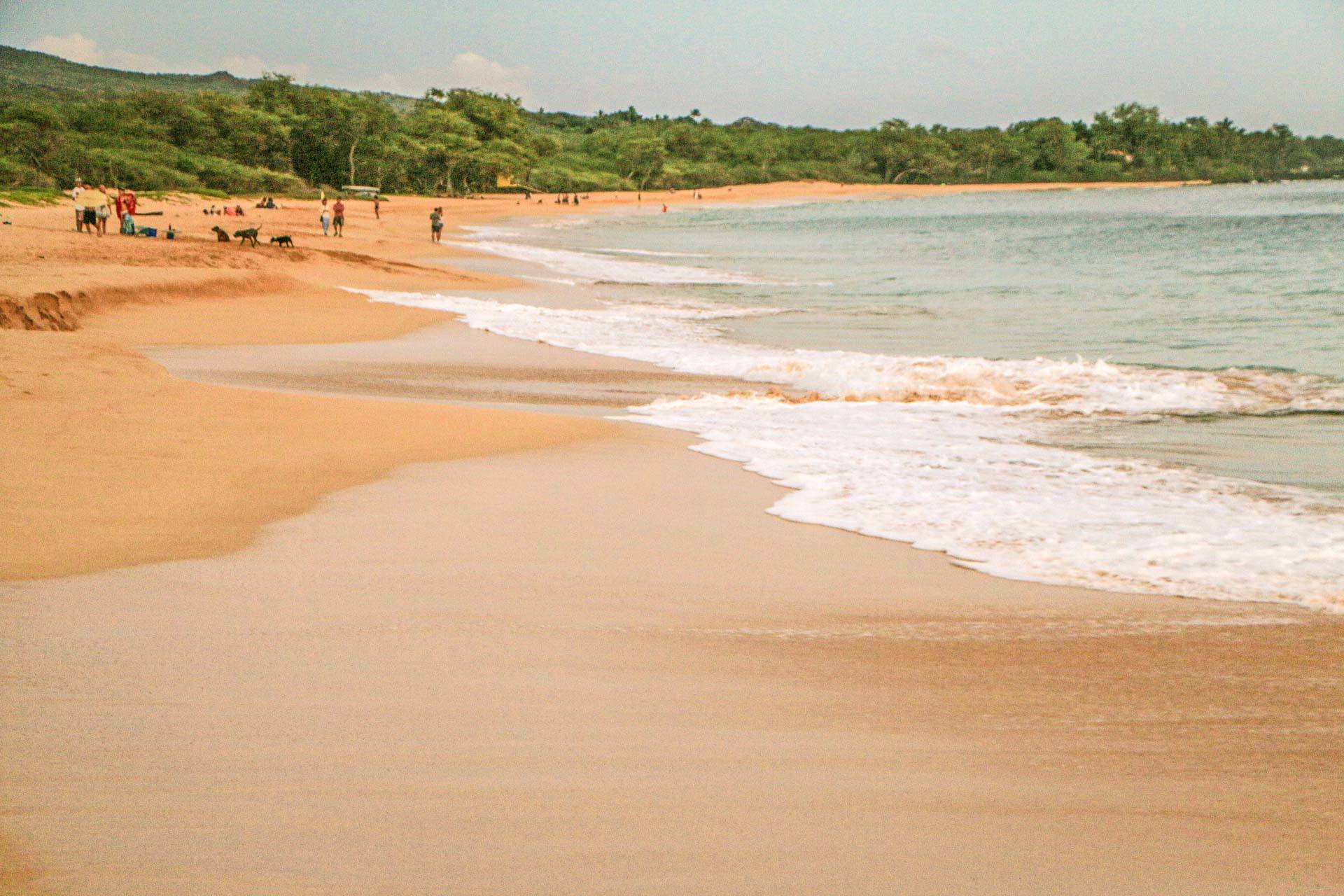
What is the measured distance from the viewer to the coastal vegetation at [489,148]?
64875 millimetres

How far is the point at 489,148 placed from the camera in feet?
334

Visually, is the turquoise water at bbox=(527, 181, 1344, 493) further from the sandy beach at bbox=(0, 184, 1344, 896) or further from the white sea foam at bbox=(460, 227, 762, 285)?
→ the sandy beach at bbox=(0, 184, 1344, 896)

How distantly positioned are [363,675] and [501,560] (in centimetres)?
146

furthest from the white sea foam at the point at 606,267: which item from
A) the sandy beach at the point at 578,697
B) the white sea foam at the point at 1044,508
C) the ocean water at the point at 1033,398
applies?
the sandy beach at the point at 578,697

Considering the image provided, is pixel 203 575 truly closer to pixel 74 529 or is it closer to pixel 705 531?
pixel 74 529

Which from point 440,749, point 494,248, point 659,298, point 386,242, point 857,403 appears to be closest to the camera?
point 440,749

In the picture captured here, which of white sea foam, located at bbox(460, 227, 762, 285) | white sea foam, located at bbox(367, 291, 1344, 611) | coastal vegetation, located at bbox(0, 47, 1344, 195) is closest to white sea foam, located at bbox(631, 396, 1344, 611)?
white sea foam, located at bbox(367, 291, 1344, 611)

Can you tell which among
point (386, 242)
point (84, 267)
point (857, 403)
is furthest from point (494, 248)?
point (857, 403)

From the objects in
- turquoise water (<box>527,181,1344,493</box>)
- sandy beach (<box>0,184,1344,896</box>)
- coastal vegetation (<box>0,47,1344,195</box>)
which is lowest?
sandy beach (<box>0,184,1344,896</box>)

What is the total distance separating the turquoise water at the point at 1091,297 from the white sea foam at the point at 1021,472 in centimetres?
80

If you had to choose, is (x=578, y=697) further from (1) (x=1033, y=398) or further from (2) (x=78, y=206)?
(2) (x=78, y=206)

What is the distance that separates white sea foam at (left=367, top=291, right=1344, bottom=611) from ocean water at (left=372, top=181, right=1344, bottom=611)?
24 millimetres

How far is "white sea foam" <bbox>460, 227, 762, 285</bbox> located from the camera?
28875 mm

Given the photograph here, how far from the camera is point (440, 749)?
10.3 feet
